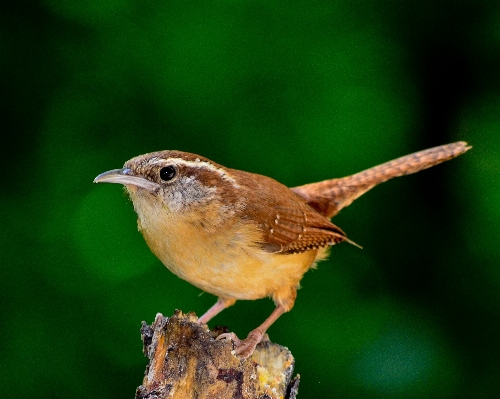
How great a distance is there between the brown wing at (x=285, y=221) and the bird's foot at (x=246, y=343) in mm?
428

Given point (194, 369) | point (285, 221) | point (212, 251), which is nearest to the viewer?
point (194, 369)

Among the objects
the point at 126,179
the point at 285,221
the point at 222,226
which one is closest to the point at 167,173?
the point at 126,179

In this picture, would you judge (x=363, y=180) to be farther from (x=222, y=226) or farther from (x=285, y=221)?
(x=222, y=226)

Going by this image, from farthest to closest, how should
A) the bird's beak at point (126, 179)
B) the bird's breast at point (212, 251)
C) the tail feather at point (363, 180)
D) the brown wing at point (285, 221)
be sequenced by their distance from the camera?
the tail feather at point (363, 180) → the brown wing at point (285, 221) → the bird's breast at point (212, 251) → the bird's beak at point (126, 179)

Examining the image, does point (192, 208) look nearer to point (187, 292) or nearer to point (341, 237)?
point (341, 237)

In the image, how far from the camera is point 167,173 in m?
3.69

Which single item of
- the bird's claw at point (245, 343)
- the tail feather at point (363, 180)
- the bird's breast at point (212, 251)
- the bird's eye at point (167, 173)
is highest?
the bird's eye at point (167, 173)

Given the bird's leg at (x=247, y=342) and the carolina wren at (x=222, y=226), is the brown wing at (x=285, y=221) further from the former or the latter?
the bird's leg at (x=247, y=342)

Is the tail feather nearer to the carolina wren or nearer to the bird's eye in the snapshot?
the carolina wren

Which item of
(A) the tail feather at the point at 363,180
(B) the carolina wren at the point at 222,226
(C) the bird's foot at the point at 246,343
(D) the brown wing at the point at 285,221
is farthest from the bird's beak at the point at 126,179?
(A) the tail feather at the point at 363,180

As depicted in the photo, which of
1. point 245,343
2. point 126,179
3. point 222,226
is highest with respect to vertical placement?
point 126,179

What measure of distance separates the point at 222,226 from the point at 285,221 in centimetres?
53

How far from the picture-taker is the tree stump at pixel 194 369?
3365 mm

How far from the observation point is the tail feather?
4812 mm
